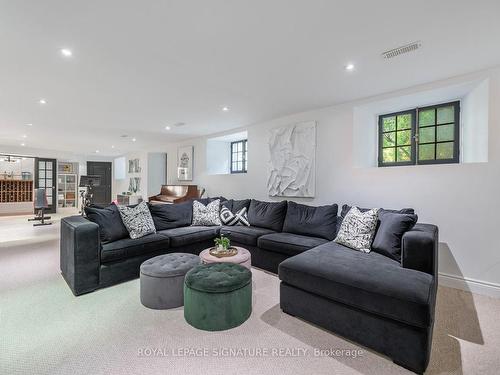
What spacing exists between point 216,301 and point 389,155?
3246mm

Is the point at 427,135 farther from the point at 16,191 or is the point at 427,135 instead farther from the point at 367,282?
the point at 16,191

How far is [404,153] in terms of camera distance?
3.51 m

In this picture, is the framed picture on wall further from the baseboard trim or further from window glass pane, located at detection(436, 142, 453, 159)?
the baseboard trim

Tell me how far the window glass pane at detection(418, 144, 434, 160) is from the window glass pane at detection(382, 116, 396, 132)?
0.50 meters

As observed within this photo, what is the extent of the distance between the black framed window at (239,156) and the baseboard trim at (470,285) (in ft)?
13.6

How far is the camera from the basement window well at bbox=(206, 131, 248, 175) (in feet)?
19.7

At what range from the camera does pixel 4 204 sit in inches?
334

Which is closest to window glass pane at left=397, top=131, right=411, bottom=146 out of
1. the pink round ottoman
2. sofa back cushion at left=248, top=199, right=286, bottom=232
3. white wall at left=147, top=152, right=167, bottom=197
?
sofa back cushion at left=248, top=199, right=286, bottom=232

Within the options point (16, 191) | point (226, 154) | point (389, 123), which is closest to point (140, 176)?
point (226, 154)

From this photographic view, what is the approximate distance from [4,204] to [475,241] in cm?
1253

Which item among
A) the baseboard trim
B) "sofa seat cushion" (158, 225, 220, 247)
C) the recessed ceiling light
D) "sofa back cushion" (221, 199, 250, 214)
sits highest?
the recessed ceiling light

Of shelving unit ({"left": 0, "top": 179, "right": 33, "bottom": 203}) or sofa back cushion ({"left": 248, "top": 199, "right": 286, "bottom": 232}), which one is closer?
sofa back cushion ({"left": 248, "top": 199, "right": 286, "bottom": 232})

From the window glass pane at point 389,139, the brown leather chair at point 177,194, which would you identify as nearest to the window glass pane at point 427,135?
the window glass pane at point 389,139

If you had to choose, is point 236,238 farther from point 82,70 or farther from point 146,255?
point 82,70
